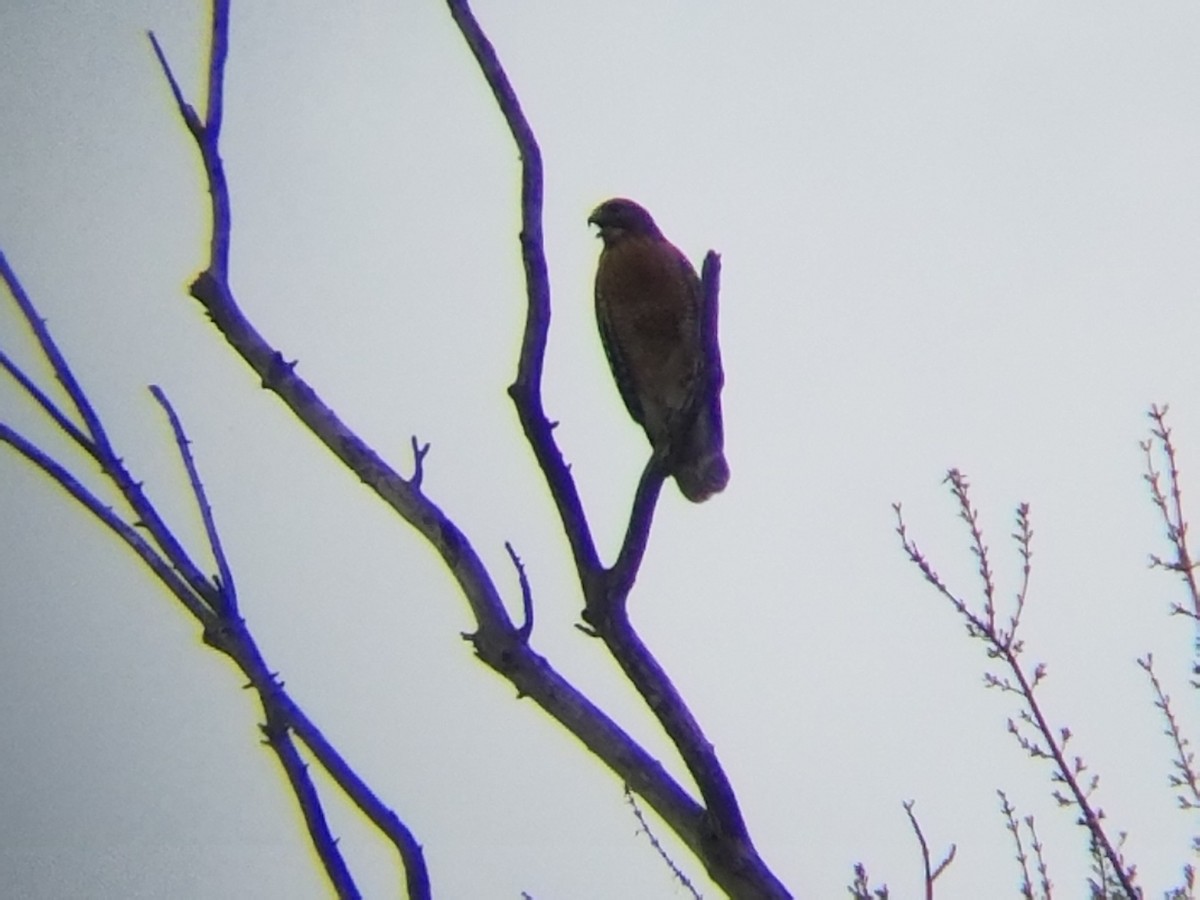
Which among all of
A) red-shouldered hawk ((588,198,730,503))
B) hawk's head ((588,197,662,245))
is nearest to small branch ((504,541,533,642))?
red-shouldered hawk ((588,198,730,503))

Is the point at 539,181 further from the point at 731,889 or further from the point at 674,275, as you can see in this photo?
the point at 674,275

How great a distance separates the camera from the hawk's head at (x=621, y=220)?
16.8 ft

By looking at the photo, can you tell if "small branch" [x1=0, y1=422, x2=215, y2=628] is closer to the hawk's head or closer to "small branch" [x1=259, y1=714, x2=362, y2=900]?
"small branch" [x1=259, y1=714, x2=362, y2=900]

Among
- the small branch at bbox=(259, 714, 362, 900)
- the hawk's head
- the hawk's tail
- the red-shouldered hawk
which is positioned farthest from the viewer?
the hawk's head

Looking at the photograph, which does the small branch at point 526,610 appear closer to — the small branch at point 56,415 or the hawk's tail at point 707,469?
the small branch at point 56,415

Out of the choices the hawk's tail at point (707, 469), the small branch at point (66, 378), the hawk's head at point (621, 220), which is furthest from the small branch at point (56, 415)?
the hawk's head at point (621, 220)

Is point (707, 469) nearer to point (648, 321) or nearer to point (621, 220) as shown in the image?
point (648, 321)

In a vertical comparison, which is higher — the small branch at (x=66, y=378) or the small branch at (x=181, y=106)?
the small branch at (x=181, y=106)

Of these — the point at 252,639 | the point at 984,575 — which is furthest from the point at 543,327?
the point at 984,575

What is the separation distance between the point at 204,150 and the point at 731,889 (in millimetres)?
1534

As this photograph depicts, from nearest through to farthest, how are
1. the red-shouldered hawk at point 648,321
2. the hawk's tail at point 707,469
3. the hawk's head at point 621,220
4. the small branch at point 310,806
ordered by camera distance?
the small branch at point 310,806 → the hawk's tail at point 707,469 → the red-shouldered hawk at point 648,321 → the hawk's head at point 621,220

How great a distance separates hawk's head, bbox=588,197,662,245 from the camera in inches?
202

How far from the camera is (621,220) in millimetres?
5195

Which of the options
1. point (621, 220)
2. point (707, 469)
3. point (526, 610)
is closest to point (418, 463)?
point (526, 610)
